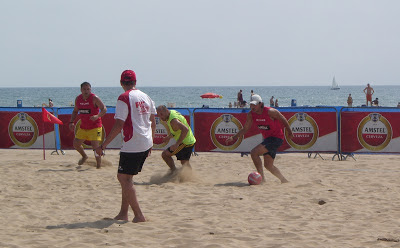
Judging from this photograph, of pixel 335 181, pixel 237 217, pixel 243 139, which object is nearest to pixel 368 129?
pixel 243 139

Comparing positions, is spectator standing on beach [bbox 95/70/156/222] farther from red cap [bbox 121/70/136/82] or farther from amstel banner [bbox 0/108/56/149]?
amstel banner [bbox 0/108/56/149]

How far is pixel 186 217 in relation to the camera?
23.1 ft

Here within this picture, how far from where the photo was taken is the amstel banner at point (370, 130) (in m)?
13.8

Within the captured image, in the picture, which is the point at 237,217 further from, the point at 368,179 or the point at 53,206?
the point at 368,179

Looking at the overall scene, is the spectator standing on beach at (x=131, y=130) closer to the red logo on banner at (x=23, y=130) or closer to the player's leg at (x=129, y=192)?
the player's leg at (x=129, y=192)

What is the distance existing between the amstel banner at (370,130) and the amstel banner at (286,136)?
28 centimetres

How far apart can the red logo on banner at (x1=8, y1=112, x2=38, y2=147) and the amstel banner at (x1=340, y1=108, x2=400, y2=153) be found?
8062 mm

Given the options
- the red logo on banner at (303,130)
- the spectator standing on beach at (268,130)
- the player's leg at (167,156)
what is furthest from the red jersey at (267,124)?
the red logo on banner at (303,130)

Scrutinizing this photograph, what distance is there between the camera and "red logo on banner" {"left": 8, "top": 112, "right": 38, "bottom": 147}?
15633mm

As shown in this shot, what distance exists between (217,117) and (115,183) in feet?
17.0

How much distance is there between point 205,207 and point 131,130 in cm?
189

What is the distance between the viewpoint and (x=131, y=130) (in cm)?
638

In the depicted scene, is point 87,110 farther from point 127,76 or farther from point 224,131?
point 127,76

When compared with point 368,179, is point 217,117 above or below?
above
